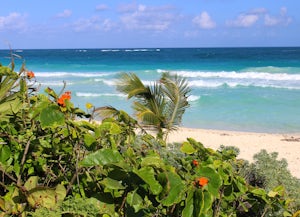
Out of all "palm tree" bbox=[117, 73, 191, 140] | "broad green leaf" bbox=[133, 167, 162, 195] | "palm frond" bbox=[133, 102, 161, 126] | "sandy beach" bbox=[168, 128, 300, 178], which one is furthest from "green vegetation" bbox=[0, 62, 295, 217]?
"sandy beach" bbox=[168, 128, 300, 178]

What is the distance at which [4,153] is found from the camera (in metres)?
1.89

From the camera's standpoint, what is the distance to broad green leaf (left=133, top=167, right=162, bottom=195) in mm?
1455

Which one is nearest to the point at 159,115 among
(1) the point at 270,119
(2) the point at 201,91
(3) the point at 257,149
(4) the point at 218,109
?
(3) the point at 257,149

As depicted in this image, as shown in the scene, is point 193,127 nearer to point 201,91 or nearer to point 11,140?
point 201,91

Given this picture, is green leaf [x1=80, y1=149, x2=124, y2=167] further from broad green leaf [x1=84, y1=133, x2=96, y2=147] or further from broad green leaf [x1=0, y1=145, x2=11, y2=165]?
broad green leaf [x1=0, y1=145, x2=11, y2=165]

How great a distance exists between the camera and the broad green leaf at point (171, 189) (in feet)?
4.71

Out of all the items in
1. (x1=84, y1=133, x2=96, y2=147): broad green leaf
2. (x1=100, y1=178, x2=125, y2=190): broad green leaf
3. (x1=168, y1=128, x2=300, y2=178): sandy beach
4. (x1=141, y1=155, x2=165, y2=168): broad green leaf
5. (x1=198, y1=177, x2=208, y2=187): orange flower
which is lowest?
(x1=168, y1=128, x2=300, y2=178): sandy beach

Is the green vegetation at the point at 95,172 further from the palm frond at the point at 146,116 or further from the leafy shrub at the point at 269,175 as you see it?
the palm frond at the point at 146,116

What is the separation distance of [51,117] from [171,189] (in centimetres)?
51

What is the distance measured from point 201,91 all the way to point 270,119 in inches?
322

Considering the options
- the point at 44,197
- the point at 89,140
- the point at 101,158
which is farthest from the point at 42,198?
the point at 101,158

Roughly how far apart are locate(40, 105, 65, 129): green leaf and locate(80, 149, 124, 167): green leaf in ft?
0.59

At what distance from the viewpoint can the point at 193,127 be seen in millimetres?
14141

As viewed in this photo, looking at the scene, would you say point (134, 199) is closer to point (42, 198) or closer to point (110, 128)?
point (110, 128)
